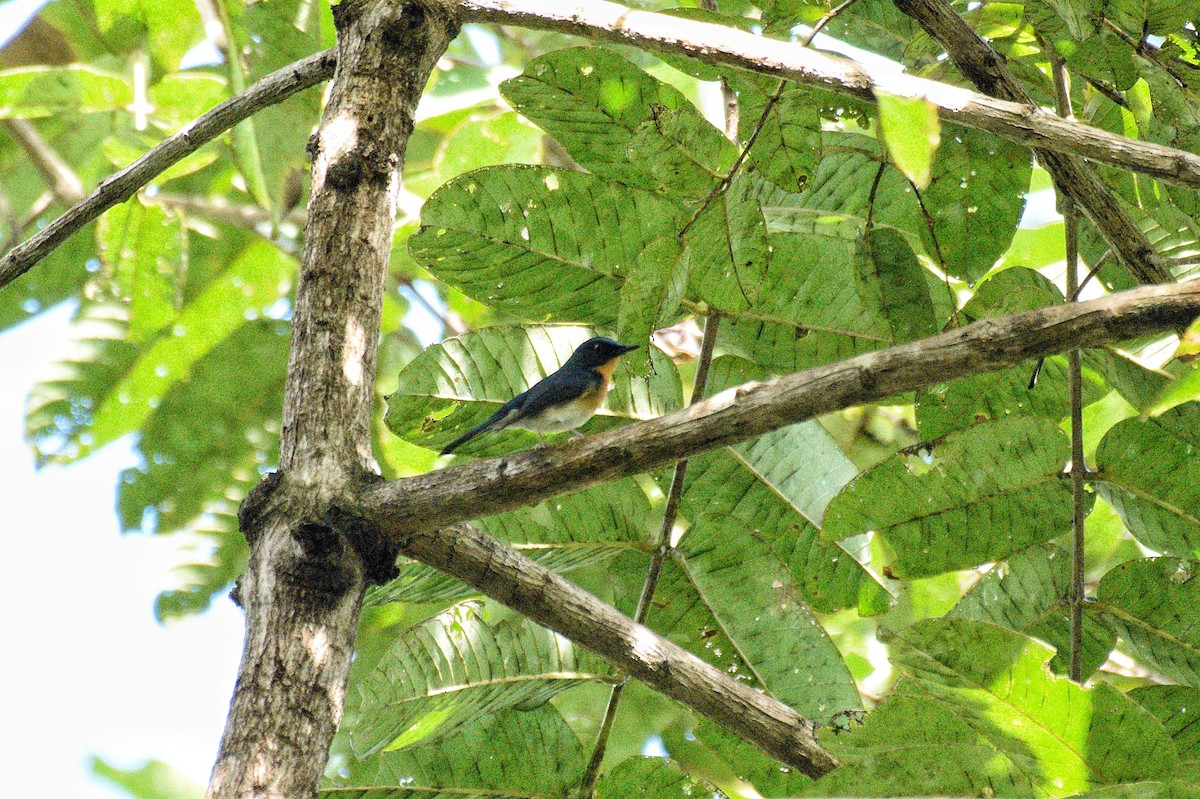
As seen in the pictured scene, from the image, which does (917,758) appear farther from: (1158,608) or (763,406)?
(1158,608)

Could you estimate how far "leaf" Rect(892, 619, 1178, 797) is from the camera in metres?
1.64

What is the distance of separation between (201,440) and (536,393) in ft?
7.95

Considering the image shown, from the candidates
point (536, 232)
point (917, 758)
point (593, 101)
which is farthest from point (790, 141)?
point (917, 758)

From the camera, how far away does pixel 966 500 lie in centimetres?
241

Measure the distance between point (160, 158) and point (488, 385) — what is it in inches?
34.6

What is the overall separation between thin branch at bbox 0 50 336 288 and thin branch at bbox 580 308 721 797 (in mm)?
1102

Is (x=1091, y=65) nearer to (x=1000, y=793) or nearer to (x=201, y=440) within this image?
(x=1000, y=793)

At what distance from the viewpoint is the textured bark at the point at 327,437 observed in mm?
1806

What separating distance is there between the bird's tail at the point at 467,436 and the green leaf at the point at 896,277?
0.92 meters

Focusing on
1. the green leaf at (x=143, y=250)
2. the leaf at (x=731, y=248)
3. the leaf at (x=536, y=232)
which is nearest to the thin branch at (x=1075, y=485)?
the leaf at (x=731, y=248)

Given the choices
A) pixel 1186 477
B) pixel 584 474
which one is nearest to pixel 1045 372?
pixel 1186 477

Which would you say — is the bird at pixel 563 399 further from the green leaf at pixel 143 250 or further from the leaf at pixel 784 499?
the green leaf at pixel 143 250

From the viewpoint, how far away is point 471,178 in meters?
2.54

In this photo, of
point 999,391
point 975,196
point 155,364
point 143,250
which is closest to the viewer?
point 975,196
